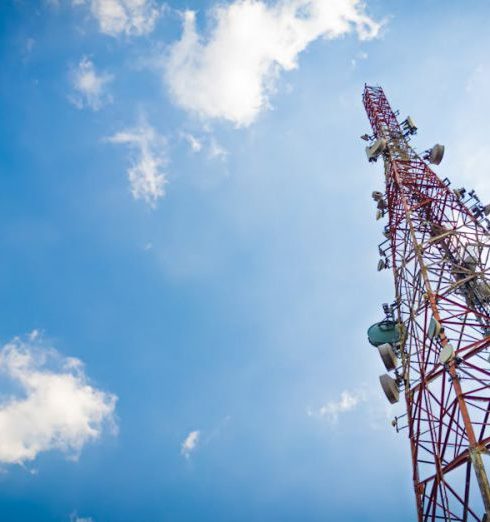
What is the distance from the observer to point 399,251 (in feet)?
40.0

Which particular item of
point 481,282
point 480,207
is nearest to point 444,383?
point 481,282

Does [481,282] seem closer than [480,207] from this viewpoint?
Yes

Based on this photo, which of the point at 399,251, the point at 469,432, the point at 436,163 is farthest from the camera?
the point at 436,163

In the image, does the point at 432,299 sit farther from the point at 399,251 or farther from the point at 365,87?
the point at 365,87

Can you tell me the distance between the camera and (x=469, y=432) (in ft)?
20.7

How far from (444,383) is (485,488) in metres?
1.97

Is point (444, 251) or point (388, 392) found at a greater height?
point (444, 251)

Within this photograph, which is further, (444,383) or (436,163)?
(436,163)

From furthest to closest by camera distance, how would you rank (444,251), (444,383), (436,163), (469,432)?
(436,163) < (444,251) < (444,383) < (469,432)

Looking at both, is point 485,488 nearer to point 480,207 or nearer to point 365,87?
point 480,207

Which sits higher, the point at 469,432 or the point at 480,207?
the point at 480,207

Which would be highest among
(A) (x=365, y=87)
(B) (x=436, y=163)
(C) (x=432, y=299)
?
(A) (x=365, y=87)

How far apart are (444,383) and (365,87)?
1841cm

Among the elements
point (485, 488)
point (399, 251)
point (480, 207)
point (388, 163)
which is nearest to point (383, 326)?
point (399, 251)
